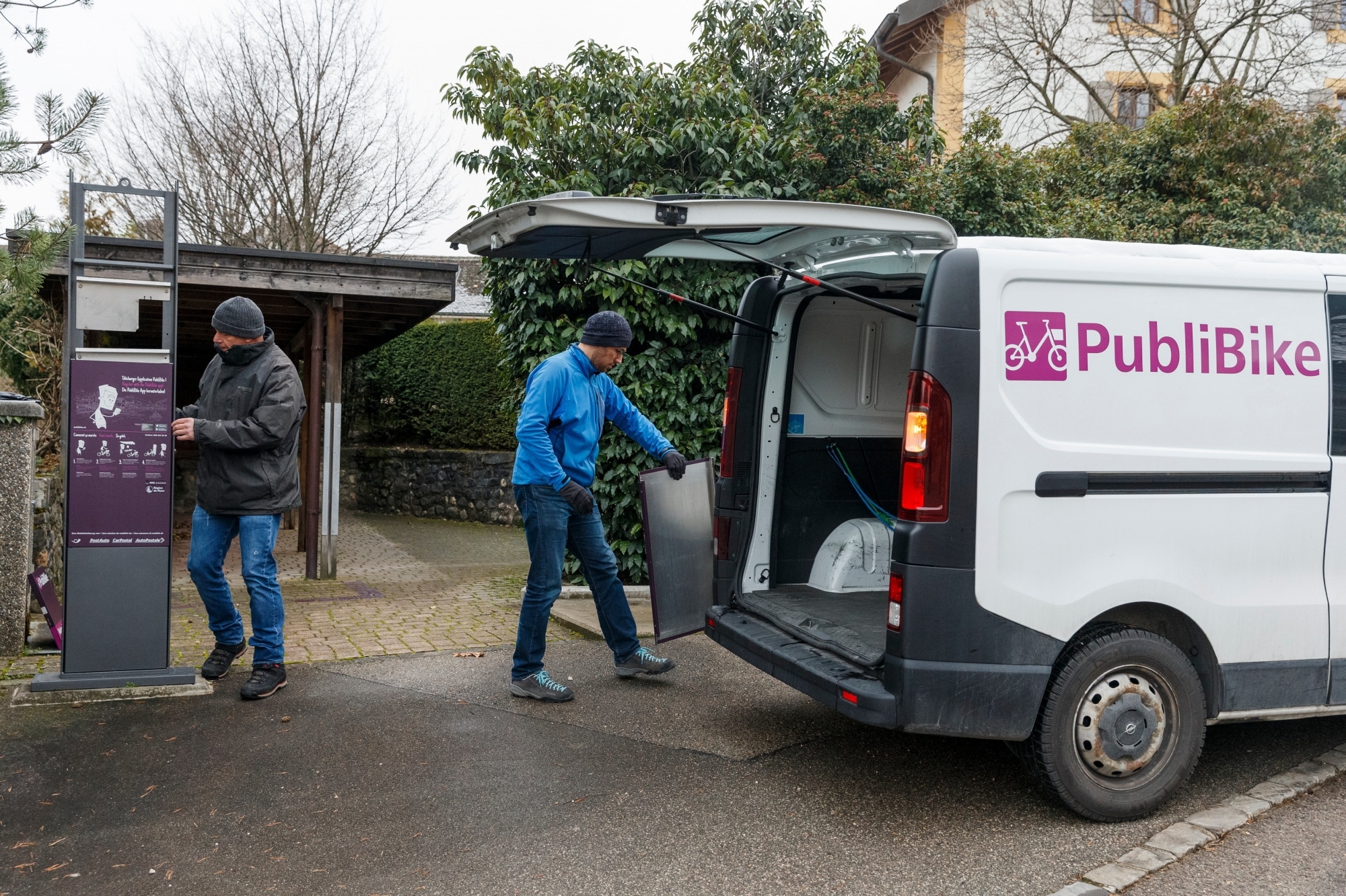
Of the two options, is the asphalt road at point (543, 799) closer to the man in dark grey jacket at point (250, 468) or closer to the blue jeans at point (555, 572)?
the blue jeans at point (555, 572)

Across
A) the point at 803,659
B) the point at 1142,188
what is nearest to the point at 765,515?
the point at 803,659

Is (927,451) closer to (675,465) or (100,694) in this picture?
(675,465)

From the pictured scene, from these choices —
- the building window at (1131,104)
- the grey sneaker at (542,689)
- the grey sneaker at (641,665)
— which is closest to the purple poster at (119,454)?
the grey sneaker at (542,689)

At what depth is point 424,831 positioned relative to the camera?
146 inches

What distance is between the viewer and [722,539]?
5125 mm

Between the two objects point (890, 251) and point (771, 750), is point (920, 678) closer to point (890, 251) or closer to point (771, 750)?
point (771, 750)

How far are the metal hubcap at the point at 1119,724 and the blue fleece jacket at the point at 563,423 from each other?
2430 millimetres

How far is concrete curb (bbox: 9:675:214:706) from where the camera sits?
5090mm

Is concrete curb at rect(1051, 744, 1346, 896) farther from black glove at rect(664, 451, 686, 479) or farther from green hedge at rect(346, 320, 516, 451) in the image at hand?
green hedge at rect(346, 320, 516, 451)

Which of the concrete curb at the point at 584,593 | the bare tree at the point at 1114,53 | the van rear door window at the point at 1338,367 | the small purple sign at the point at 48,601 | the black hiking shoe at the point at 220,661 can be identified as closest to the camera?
the van rear door window at the point at 1338,367

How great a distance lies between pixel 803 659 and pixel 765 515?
1.11 meters

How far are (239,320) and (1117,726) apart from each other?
4.28 m

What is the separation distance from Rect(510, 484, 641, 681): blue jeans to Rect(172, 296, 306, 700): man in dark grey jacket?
118 cm

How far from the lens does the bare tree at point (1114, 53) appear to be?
58.6ft
